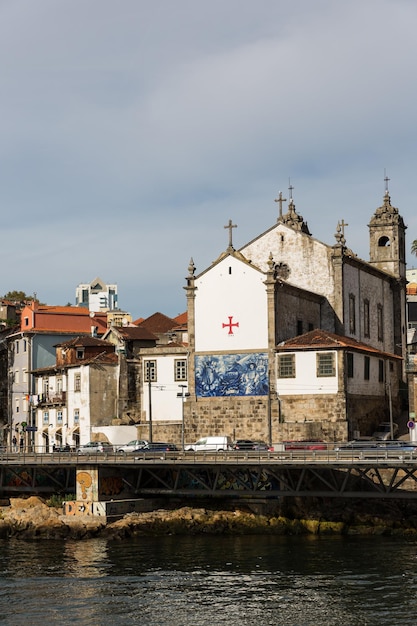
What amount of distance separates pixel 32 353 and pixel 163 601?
6324cm

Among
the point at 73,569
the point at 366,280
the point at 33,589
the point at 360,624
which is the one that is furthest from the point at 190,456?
the point at 366,280

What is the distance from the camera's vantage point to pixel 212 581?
55.5 meters

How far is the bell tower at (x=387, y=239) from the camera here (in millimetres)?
108062

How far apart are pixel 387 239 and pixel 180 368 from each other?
2745 centimetres

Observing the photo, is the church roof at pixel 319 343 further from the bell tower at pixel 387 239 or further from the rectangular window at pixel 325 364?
the bell tower at pixel 387 239

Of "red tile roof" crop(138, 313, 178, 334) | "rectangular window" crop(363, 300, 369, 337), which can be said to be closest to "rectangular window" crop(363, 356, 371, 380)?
"rectangular window" crop(363, 300, 369, 337)

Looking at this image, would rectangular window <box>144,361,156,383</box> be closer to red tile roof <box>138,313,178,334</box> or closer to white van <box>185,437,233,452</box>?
white van <box>185,437,233,452</box>

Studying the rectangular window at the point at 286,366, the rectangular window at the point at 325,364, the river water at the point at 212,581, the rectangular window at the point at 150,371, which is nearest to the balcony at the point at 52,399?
the rectangular window at the point at 150,371

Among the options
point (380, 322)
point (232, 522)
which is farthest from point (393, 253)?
point (232, 522)

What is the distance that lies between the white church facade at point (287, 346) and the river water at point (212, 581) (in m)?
20.5

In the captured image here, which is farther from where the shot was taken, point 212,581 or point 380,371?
point 380,371

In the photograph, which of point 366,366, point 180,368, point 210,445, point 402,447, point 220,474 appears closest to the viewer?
point 402,447

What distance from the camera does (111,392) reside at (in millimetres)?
99875

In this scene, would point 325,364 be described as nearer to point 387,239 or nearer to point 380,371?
point 380,371
